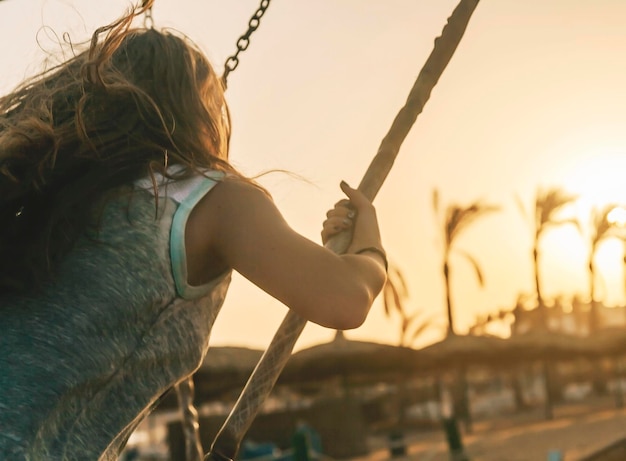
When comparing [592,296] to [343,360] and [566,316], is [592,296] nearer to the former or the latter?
[343,360]

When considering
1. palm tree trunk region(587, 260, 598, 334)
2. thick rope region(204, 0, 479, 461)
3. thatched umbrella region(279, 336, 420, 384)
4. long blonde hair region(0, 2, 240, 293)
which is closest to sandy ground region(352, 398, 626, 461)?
thatched umbrella region(279, 336, 420, 384)

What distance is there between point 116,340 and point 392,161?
0.66m

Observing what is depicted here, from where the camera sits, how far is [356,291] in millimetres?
1184

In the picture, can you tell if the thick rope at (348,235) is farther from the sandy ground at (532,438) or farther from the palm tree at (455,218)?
the palm tree at (455,218)

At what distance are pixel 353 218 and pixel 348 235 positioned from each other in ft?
0.14

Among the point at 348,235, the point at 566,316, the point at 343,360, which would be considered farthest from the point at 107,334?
the point at 566,316

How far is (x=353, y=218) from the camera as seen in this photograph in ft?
4.89

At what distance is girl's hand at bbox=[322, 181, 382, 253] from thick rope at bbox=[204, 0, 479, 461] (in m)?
0.02

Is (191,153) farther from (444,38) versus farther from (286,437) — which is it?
(286,437)

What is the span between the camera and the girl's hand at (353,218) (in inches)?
55.9

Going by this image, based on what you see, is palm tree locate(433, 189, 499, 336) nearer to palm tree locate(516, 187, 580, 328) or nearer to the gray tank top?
palm tree locate(516, 187, 580, 328)

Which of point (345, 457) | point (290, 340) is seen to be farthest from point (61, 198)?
point (345, 457)

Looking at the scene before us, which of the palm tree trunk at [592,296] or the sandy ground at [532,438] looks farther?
the palm tree trunk at [592,296]

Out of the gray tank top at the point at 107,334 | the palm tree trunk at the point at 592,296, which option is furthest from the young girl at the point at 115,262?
the palm tree trunk at the point at 592,296
